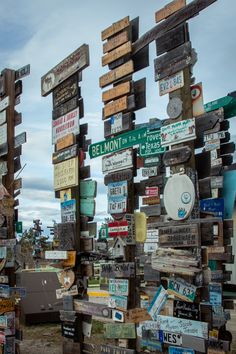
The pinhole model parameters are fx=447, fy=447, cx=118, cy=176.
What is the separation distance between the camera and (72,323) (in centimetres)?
625

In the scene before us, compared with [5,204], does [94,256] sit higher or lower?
Answer: lower

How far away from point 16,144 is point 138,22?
2942 millimetres

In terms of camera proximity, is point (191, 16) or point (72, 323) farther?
point (72, 323)

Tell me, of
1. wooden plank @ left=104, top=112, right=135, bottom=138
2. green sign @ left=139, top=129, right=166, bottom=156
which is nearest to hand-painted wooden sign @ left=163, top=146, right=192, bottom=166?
green sign @ left=139, top=129, right=166, bottom=156

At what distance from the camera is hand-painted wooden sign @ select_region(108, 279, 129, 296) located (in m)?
5.49

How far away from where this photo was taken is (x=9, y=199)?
7.34 metres

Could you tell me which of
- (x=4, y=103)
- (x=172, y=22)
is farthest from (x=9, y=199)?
(x=172, y=22)

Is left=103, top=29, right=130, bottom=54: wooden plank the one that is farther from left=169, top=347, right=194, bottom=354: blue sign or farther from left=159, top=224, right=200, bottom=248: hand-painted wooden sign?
left=169, top=347, right=194, bottom=354: blue sign

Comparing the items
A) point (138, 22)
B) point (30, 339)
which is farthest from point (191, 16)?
point (30, 339)

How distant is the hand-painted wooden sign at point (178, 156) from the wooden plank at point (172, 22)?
1500 millimetres

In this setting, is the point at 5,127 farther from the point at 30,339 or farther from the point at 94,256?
the point at 30,339

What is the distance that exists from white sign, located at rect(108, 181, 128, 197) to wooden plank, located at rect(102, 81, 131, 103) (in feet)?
3.92

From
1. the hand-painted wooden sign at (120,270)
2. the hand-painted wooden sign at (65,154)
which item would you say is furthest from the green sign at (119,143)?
the hand-painted wooden sign at (120,270)

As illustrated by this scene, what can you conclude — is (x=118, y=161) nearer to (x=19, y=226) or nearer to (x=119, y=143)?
(x=119, y=143)
